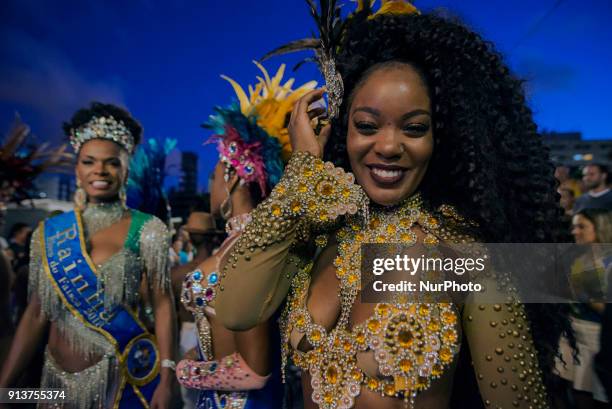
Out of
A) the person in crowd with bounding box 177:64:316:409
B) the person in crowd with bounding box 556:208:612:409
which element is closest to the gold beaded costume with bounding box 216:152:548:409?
the person in crowd with bounding box 177:64:316:409

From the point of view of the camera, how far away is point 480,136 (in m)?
1.39

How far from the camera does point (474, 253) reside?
1361mm

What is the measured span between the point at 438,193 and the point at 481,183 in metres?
0.20

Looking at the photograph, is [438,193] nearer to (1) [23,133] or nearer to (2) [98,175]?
(2) [98,175]

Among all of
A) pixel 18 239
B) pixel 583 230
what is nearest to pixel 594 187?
pixel 583 230

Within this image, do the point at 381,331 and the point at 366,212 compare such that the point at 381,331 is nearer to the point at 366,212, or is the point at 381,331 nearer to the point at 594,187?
the point at 366,212

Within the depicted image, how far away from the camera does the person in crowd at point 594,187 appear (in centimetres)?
486

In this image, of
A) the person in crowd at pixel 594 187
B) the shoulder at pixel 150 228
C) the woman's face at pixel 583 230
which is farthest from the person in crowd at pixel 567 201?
the shoulder at pixel 150 228

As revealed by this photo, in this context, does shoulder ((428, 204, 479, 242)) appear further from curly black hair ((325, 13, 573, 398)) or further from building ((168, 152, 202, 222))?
building ((168, 152, 202, 222))

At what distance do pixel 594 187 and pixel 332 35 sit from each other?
4.85 meters

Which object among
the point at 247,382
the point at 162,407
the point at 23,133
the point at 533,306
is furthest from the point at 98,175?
the point at 533,306

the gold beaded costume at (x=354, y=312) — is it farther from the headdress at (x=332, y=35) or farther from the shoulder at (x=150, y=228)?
the shoulder at (x=150, y=228)

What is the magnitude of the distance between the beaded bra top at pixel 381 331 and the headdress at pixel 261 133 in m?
1.20

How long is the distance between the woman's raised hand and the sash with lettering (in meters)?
1.91
